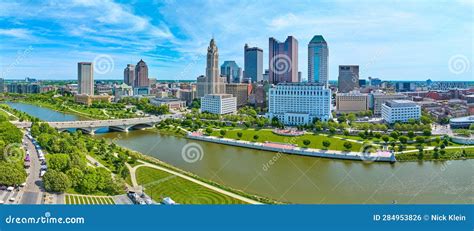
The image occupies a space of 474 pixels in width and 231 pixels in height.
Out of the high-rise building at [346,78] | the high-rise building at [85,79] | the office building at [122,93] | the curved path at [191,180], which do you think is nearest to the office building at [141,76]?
the office building at [122,93]

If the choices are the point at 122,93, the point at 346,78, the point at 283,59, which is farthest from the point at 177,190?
the point at 122,93

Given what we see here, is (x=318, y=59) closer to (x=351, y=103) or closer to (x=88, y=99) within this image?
(x=351, y=103)

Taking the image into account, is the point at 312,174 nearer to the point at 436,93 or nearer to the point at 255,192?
the point at 255,192

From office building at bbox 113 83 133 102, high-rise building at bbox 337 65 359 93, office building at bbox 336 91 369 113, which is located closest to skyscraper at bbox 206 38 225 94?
office building at bbox 336 91 369 113

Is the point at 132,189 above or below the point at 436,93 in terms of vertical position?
below

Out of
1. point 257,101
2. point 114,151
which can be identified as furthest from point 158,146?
point 257,101

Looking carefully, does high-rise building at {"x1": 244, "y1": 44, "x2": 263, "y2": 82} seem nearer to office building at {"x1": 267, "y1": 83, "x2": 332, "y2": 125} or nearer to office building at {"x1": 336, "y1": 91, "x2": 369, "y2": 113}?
office building at {"x1": 336, "y1": 91, "x2": 369, "y2": 113}
